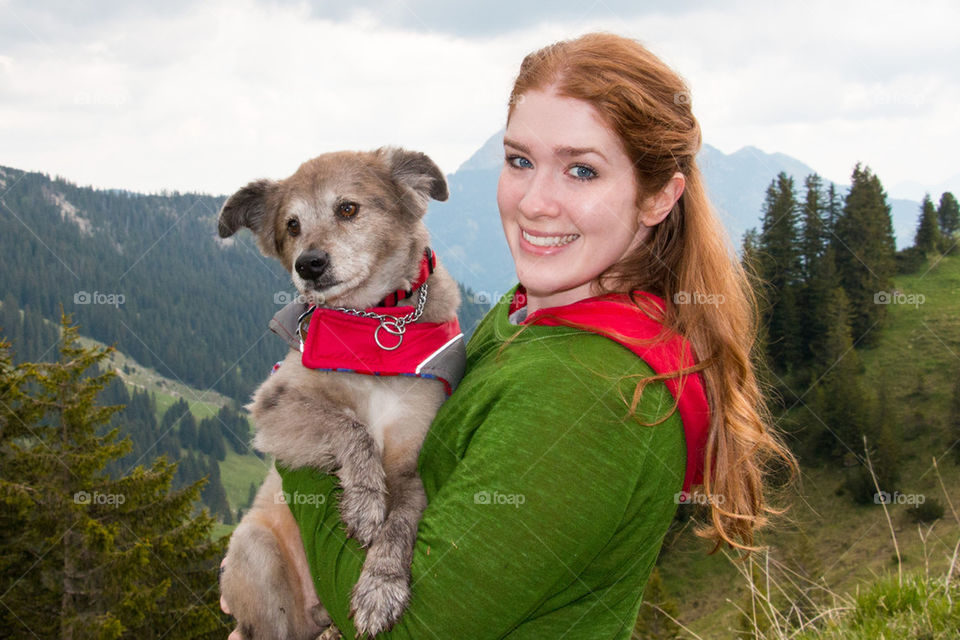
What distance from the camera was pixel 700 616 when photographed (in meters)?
48.7

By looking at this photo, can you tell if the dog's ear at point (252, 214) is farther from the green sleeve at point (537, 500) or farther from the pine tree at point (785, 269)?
the pine tree at point (785, 269)

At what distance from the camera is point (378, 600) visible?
3357mm

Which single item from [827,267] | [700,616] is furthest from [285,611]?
[827,267]

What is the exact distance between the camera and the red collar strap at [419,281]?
15.7 feet

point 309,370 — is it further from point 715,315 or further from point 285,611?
point 715,315

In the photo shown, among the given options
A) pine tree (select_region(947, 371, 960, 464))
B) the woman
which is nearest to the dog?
the woman

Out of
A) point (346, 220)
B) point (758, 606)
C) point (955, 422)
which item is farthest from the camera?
point (955, 422)

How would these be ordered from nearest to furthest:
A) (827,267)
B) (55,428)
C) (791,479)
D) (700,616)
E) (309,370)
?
(791,479) < (309,370) < (55,428) < (700,616) < (827,267)

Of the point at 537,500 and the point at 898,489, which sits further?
the point at 898,489

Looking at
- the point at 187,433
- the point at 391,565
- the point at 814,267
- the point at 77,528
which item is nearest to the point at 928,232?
the point at 814,267

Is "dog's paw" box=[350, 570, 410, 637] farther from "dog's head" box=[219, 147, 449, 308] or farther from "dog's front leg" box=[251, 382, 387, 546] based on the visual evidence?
"dog's head" box=[219, 147, 449, 308]

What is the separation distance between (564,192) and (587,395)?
40.0 inches

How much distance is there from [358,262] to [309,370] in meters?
0.79

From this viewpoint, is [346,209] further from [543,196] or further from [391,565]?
[391,565]
